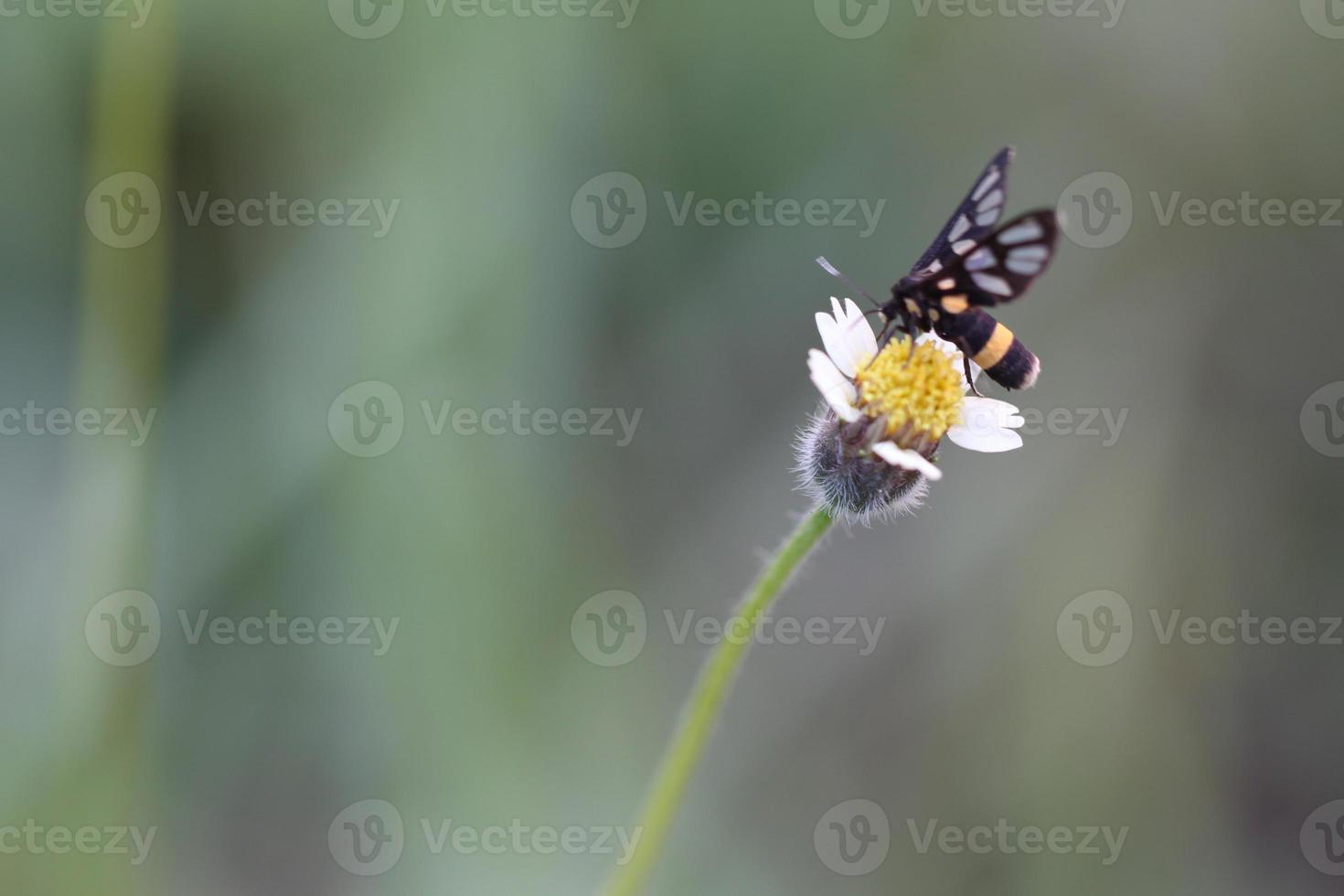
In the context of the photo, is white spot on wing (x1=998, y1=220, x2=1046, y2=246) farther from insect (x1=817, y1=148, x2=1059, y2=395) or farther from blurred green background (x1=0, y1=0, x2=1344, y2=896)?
blurred green background (x1=0, y1=0, x2=1344, y2=896)

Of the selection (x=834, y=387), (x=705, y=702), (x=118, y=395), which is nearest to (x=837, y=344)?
(x=834, y=387)

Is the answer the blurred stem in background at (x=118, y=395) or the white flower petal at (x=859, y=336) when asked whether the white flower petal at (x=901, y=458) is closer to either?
the white flower petal at (x=859, y=336)

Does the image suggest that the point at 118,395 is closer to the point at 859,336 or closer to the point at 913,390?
the point at 859,336

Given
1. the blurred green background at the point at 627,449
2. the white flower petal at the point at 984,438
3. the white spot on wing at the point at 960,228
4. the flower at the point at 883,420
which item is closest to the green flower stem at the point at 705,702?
the flower at the point at 883,420

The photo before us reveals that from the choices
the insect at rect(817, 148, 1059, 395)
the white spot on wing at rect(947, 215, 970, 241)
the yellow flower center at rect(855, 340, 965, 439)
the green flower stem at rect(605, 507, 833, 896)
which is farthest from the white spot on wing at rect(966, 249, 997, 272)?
the green flower stem at rect(605, 507, 833, 896)

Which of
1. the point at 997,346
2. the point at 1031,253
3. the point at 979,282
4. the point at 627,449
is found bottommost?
the point at 627,449

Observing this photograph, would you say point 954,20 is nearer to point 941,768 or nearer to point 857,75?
point 857,75

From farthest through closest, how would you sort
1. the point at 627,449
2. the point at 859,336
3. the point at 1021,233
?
the point at 627,449 < the point at 859,336 < the point at 1021,233
